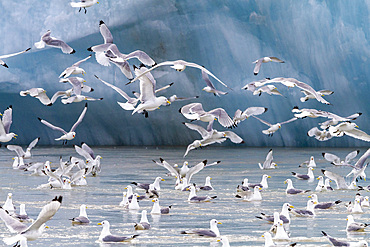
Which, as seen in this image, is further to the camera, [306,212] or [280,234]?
[306,212]

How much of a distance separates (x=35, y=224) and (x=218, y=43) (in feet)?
100

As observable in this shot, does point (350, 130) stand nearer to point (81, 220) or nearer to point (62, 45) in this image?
point (81, 220)

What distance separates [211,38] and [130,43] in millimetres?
4338

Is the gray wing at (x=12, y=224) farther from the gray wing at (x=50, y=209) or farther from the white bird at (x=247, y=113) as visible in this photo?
the white bird at (x=247, y=113)

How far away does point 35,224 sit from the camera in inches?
274

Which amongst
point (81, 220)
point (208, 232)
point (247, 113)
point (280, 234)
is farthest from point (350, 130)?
point (81, 220)

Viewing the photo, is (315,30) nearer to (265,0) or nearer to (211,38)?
(265,0)

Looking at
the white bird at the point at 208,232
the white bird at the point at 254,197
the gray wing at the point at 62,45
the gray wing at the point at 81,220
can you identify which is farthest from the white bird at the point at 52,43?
the white bird at the point at 208,232

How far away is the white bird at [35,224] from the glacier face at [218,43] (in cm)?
2725

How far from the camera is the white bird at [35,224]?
6.46 metres

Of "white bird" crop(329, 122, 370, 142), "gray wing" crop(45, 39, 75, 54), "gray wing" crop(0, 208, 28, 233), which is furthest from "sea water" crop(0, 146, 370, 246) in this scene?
"gray wing" crop(45, 39, 75, 54)

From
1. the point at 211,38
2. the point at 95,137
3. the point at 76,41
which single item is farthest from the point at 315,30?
the point at 95,137

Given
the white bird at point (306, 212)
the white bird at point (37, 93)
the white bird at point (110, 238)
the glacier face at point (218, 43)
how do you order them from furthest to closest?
the glacier face at point (218, 43) → the white bird at point (37, 93) → the white bird at point (306, 212) → the white bird at point (110, 238)

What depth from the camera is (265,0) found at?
Answer: 116ft
